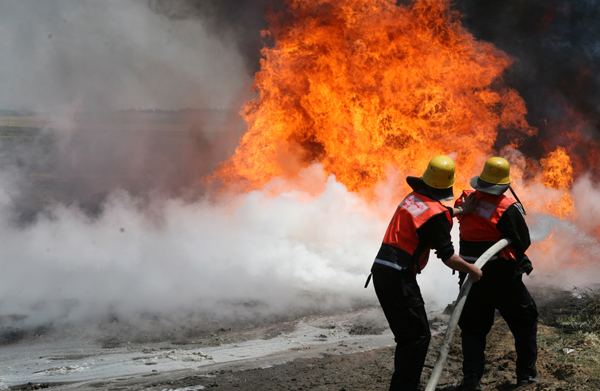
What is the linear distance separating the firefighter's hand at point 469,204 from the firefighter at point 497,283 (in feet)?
0.10

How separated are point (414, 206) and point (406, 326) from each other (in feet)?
2.66

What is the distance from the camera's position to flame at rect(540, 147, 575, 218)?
1084 centimetres

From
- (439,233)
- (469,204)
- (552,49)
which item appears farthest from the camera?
(552,49)

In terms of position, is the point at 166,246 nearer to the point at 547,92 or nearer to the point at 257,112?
the point at 257,112

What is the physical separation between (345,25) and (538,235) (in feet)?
19.5

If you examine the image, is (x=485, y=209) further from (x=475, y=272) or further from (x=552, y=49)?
(x=552, y=49)

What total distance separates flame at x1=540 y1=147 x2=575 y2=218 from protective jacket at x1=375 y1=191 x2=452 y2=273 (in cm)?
897

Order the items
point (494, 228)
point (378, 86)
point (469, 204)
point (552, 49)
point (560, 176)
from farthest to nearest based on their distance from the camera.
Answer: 1. point (560, 176)
2. point (552, 49)
3. point (378, 86)
4. point (469, 204)
5. point (494, 228)

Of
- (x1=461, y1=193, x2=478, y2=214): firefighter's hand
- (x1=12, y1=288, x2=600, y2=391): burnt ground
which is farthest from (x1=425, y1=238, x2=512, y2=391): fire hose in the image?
(x1=12, y1=288, x2=600, y2=391): burnt ground

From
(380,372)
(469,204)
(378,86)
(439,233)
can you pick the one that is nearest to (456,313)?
(439,233)

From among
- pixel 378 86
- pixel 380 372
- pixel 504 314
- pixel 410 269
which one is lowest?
pixel 380 372

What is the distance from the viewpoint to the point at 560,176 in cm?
1147

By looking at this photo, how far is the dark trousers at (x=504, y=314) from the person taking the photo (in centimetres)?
371

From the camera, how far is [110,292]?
22.6 ft
